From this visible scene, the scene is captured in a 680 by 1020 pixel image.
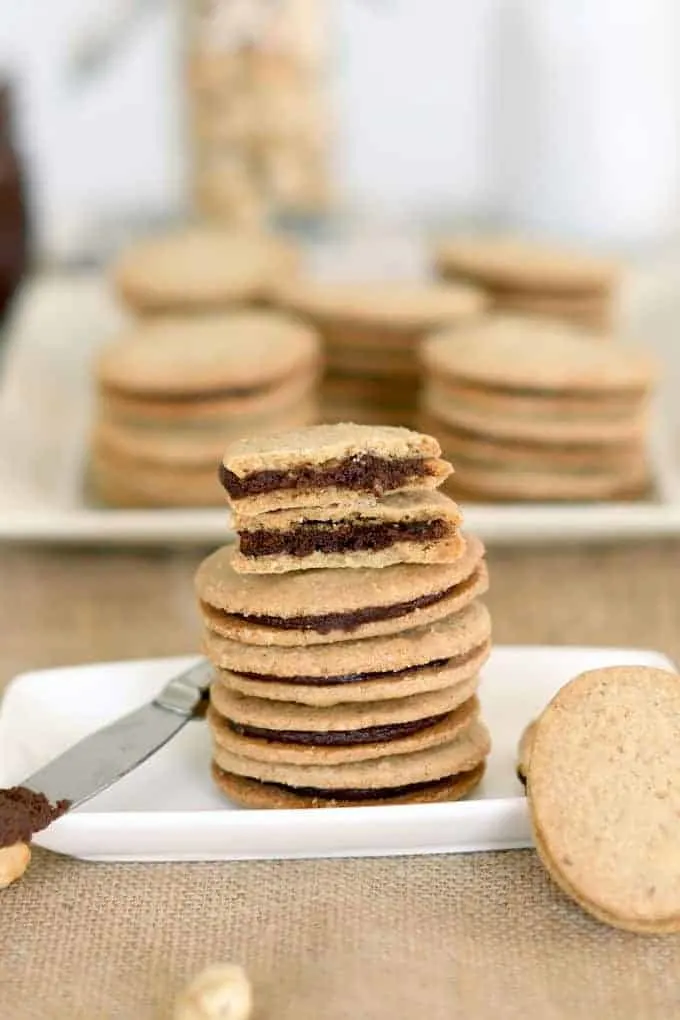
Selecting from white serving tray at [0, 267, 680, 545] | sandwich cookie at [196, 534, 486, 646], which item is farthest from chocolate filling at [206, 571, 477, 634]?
white serving tray at [0, 267, 680, 545]

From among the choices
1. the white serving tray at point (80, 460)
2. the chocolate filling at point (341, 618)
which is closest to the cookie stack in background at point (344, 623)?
the chocolate filling at point (341, 618)

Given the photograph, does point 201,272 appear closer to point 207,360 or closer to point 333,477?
point 207,360

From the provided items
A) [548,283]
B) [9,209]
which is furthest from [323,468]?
[9,209]

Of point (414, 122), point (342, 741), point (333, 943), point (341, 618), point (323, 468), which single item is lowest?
point (333, 943)

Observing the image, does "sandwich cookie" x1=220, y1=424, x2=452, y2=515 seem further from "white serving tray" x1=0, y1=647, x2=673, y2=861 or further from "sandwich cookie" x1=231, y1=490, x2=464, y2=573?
"white serving tray" x1=0, y1=647, x2=673, y2=861

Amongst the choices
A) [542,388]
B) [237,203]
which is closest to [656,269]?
[237,203]

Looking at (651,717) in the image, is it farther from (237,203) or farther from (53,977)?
(237,203)
